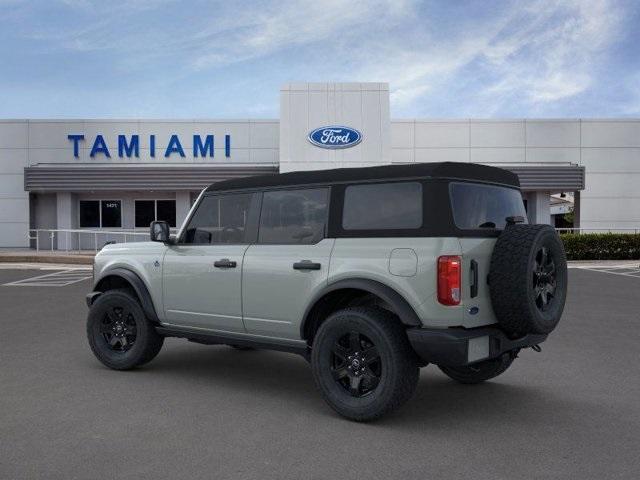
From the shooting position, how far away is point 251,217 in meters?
5.55

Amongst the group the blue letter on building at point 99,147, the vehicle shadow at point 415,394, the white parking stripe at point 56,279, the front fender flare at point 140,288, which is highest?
the blue letter on building at point 99,147

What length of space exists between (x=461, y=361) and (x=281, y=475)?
1439 mm

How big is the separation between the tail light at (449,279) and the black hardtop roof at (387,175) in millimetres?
643

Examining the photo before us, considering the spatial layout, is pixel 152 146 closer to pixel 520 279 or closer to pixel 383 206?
pixel 383 206

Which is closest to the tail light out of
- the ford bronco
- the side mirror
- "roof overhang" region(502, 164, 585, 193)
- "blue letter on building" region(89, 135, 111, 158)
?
the ford bronco

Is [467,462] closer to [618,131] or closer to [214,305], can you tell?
[214,305]

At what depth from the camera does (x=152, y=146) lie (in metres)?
27.7

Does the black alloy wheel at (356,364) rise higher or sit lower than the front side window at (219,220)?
lower

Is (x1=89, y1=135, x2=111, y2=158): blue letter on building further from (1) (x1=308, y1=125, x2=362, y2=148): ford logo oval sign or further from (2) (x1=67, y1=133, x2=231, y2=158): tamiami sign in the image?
(1) (x1=308, y1=125, x2=362, y2=148): ford logo oval sign

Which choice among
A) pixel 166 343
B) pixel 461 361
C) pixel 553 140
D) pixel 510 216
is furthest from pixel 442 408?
pixel 553 140

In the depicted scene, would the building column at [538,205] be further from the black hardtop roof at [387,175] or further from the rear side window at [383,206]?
the rear side window at [383,206]

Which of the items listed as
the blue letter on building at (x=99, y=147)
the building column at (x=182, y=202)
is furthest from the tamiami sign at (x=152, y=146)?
the building column at (x=182, y=202)

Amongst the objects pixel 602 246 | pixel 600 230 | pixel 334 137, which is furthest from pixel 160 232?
pixel 600 230

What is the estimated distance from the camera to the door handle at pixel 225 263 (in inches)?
216
